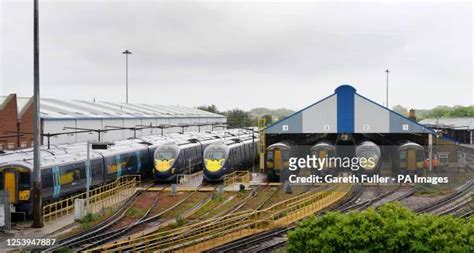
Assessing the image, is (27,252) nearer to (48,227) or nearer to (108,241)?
(108,241)

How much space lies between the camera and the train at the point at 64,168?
24406 mm

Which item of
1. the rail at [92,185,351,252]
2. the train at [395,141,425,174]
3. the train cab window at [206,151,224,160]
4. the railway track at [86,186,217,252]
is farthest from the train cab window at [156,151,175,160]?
the train at [395,141,425,174]

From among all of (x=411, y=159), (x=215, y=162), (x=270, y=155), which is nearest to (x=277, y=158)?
(x=270, y=155)

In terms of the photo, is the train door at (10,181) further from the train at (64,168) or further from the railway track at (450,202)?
the railway track at (450,202)

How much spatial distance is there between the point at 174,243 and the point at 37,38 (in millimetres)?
9778

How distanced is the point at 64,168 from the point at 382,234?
59.9ft

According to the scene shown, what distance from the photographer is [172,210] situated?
27375 mm

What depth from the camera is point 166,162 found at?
118ft

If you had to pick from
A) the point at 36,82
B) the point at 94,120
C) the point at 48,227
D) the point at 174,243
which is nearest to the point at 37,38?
the point at 36,82

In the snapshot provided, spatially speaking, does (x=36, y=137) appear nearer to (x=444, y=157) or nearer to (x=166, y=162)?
(x=166, y=162)

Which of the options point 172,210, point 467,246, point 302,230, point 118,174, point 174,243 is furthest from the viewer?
point 118,174

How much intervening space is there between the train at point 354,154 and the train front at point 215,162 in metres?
2.69

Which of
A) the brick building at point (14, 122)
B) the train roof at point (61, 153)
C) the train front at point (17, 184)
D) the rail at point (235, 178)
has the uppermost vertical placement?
the brick building at point (14, 122)

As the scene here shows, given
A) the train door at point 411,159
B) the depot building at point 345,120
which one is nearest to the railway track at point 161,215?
the depot building at point 345,120
